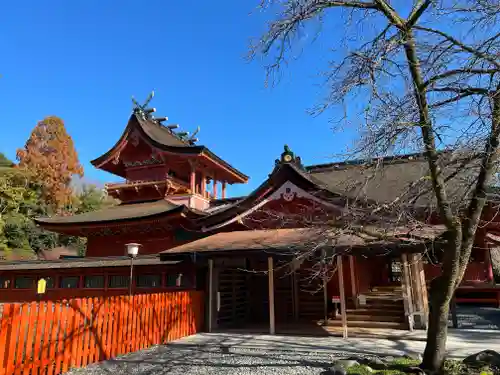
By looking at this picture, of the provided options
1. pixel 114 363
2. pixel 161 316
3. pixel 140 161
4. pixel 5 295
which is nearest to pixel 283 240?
pixel 161 316

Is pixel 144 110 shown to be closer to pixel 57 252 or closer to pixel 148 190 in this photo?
pixel 148 190

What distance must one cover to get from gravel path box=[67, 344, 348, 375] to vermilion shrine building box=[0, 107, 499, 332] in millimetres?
1505

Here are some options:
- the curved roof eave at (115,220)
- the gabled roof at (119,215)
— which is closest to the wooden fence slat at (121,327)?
the curved roof eave at (115,220)

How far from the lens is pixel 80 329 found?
755 cm

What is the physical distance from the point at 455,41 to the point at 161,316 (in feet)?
29.3

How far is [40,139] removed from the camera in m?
44.6

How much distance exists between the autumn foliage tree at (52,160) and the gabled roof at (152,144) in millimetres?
24846

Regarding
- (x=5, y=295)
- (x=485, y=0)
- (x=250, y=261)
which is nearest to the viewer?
(x=485, y=0)

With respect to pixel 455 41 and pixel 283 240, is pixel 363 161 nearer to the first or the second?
pixel 455 41

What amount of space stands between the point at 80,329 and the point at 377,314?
28.4 feet

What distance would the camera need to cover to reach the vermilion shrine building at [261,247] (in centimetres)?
1045

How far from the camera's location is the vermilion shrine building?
34.3ft

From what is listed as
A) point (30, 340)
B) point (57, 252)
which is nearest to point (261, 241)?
point (30, 340)

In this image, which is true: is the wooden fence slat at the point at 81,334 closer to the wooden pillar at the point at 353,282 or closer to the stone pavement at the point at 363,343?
the stone pavement at the point at 363,343
